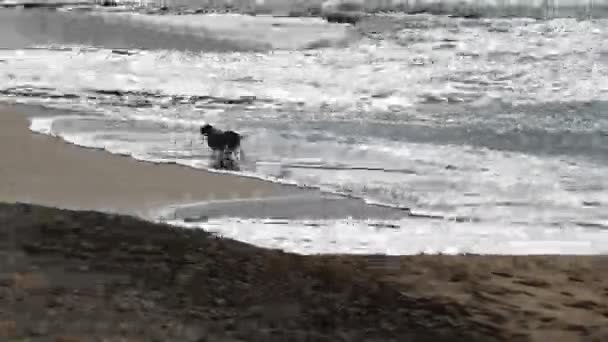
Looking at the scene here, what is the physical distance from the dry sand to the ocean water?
0.06ft

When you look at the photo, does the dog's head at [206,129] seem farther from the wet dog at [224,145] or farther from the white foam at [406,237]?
the white foam at [406,237]

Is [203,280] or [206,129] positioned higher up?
[206,129]

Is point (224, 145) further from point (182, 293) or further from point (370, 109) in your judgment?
point (182, 293)

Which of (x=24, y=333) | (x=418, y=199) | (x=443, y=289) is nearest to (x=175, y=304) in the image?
(x=24, y=333)

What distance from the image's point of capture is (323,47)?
895mm

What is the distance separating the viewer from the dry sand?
862mm

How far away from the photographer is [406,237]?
824 millimetres

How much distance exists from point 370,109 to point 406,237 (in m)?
0.16

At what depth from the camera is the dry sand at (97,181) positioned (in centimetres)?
86

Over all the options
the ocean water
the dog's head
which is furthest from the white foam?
the dog's head

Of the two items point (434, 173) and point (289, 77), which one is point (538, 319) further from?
point (289, 77)

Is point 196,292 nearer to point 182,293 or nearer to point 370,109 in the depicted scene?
point 182,293

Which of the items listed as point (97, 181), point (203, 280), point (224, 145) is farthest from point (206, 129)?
point (203, 280)

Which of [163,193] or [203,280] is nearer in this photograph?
[203,280]
